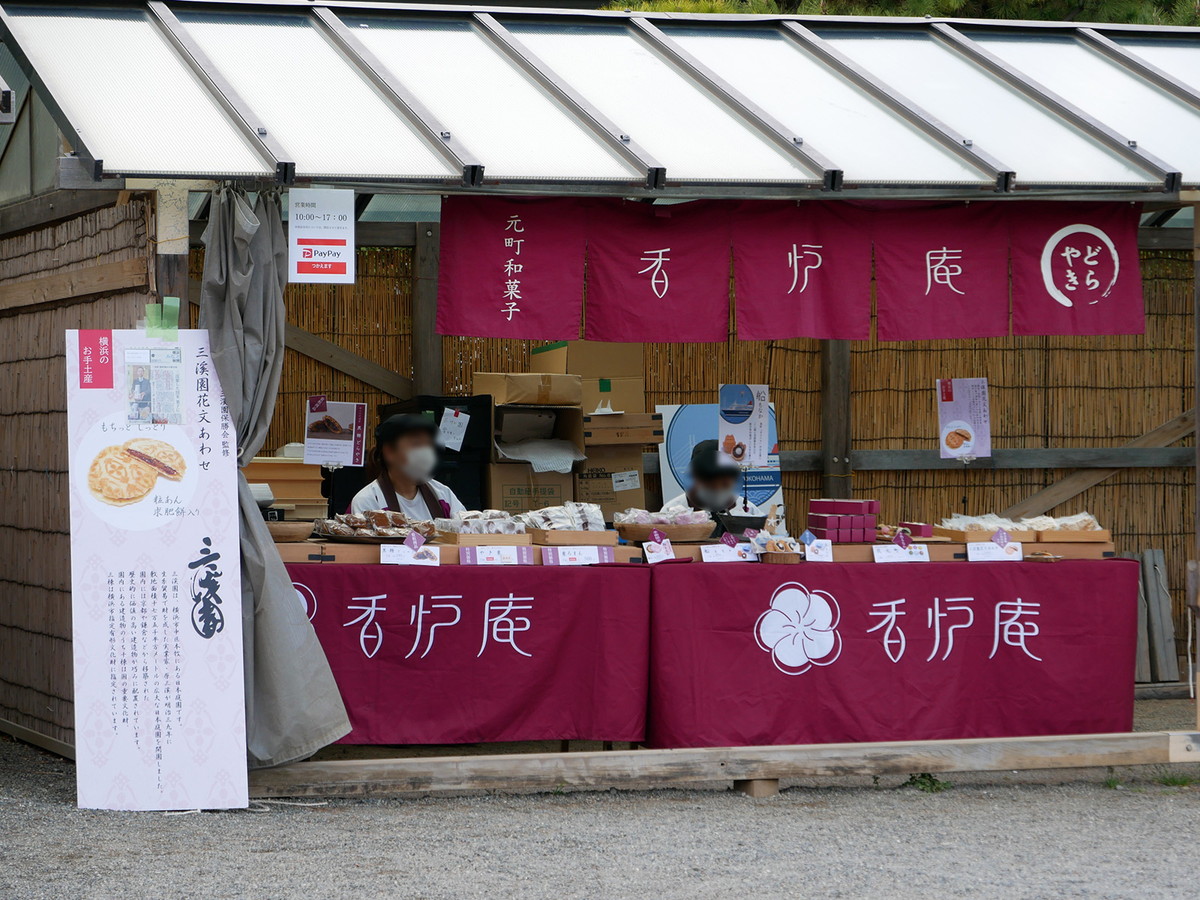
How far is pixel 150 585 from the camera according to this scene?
5.73 m

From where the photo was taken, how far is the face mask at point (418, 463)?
7508 mm

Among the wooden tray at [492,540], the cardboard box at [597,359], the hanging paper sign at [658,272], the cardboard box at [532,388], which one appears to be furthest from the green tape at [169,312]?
the cardboard box at [597,359]

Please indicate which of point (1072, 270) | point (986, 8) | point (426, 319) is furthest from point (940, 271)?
point (986, 8)

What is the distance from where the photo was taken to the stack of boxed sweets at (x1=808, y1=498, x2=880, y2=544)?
6875 mm

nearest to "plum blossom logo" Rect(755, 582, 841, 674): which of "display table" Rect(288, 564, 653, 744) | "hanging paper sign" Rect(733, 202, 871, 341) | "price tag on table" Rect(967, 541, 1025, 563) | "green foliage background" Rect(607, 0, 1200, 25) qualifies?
"display table" Rect(288, 564, 653, 744)

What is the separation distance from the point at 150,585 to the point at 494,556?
1.66 meters

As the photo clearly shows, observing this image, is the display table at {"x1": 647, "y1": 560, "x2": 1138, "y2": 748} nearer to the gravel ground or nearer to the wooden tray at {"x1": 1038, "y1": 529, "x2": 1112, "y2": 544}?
the wooden tray at {"x1": 1038, "y1": 529, "x2": 1112, "y2": 544}

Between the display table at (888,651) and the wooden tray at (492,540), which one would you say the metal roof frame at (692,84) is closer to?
the wooden tray at (492,540)

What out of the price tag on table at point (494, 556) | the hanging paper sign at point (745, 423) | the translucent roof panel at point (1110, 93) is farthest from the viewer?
the hanging paper sign at point (745, 423)

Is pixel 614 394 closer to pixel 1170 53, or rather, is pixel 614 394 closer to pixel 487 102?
pixel 487 102

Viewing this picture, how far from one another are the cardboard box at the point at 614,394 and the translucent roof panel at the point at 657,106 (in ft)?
8.22

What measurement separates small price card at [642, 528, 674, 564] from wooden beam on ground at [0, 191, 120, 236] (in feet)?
10.3

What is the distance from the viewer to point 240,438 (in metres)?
5.86

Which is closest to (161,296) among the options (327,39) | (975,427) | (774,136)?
(327,39)
